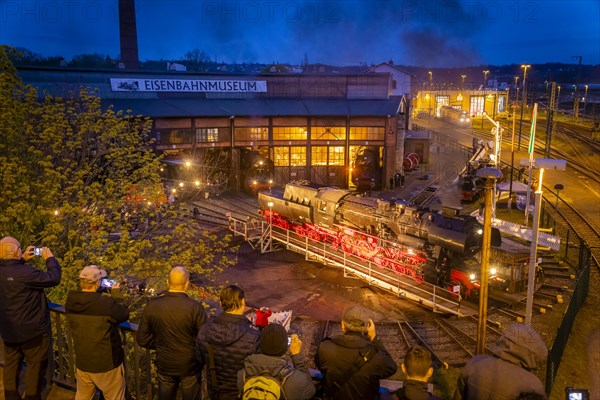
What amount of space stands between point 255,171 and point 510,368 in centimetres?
3428

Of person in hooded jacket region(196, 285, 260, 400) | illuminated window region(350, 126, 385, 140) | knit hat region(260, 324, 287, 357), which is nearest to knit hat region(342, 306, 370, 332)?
knit hat region(260, 324, 287, 357)

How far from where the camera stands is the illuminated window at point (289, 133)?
40719 mm

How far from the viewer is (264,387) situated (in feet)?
14.4

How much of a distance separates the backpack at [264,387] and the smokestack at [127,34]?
174 feet

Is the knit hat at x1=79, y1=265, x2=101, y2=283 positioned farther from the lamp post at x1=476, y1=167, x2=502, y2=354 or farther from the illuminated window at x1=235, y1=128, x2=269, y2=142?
the illuminated window at x1=235, y1=128, x2=269, y2=142

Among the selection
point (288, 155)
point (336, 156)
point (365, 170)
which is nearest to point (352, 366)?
point (365, 170)

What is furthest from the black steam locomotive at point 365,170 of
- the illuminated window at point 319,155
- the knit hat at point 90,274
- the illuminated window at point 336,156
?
the knit hat at point 90,274

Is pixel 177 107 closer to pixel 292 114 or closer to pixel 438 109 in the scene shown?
pixel 292 114

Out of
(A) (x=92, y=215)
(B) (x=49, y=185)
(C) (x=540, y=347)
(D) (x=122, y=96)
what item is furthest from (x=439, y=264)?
(D) (x=122, y=96)

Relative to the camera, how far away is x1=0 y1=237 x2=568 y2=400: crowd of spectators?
14.9ft

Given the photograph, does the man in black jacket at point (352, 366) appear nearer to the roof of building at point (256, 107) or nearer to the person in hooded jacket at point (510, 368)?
the person in hooded jacket at point (510, 368)

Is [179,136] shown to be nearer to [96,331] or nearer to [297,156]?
[297,156]

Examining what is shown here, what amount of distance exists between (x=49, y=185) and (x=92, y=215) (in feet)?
4.40

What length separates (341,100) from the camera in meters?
43.0
